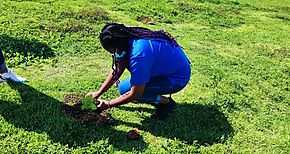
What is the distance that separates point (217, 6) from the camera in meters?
10.9

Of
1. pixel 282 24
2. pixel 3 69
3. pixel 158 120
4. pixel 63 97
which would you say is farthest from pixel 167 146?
pixel 282 24

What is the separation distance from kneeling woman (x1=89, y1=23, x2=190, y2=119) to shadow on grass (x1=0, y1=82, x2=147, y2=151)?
0.98 feet

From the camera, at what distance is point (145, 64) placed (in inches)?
151

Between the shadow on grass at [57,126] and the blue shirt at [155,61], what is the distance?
0.62 m

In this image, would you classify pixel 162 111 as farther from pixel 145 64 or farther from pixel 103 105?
pixel 145 64

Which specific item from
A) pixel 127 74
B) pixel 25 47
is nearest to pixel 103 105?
pixel 127 74

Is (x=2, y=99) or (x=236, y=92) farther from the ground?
(x=2, y=99)

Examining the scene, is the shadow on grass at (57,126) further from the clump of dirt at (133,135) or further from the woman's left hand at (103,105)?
the woman's left hand at (103,105)

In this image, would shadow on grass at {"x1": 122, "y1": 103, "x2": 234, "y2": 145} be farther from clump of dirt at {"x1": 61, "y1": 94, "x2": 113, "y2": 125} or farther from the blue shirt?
the blue shirt

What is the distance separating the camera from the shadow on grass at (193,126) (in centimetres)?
427

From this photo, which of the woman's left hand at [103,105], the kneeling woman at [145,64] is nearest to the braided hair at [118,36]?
the kneeling woman at [145,64]

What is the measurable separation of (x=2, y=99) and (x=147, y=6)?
223 inches

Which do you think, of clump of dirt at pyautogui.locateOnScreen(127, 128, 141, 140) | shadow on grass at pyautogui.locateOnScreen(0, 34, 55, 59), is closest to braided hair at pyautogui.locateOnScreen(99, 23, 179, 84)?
clump of dirt at pyautogui.locateOnScreen(127, 128, 141, 140)

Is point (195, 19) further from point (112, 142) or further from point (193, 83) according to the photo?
point (112, 142)
